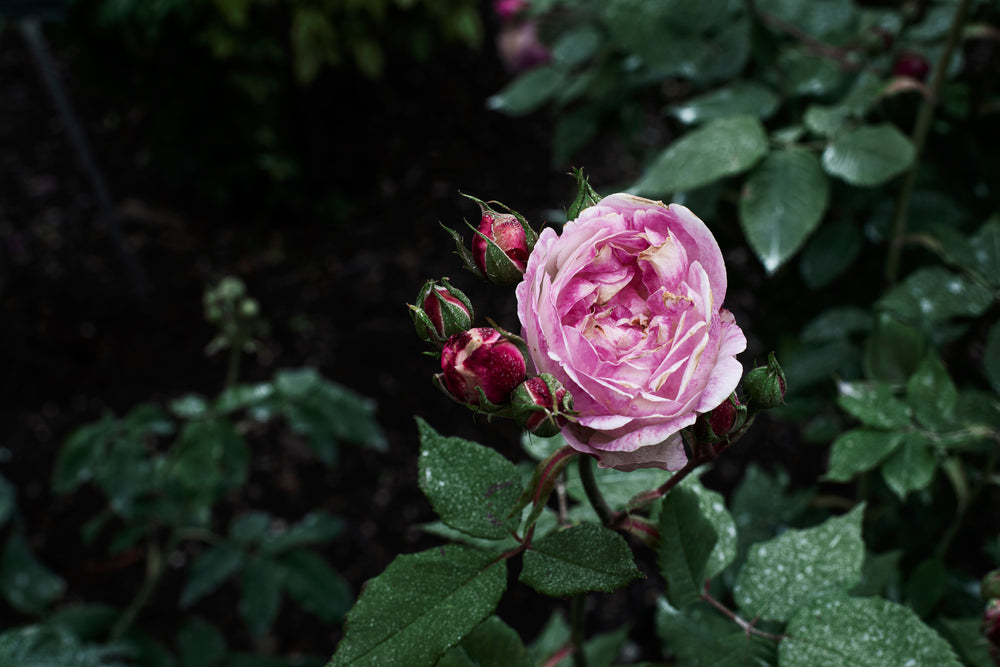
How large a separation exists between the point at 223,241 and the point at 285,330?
0.58 meters

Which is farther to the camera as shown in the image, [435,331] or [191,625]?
[191,625]

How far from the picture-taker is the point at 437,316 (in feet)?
1.62

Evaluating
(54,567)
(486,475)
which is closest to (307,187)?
(54,567)

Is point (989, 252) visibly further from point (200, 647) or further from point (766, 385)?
point (200, 647)

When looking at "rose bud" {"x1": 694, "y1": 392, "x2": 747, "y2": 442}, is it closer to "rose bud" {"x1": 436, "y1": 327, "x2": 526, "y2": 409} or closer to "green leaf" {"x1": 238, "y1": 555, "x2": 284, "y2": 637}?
"rose bud" {"x1": 436, "y1": 327, "x2": 526, "y2": 409}

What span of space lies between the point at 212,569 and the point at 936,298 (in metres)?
1.22

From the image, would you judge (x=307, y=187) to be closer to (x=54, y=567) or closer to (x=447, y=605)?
(x=54, y=567)

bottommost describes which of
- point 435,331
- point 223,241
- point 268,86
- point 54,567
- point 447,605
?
point 54,567

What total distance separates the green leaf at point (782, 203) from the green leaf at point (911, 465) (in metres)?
0.24

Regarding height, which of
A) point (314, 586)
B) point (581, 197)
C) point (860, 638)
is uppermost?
point (581, 197)

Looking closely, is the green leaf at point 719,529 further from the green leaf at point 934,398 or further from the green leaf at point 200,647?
the green leaf at point 200,647

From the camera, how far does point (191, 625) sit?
1258 millimetres

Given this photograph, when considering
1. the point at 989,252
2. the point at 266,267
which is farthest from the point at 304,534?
the point at 266,267

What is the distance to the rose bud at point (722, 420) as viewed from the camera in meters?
0.46
